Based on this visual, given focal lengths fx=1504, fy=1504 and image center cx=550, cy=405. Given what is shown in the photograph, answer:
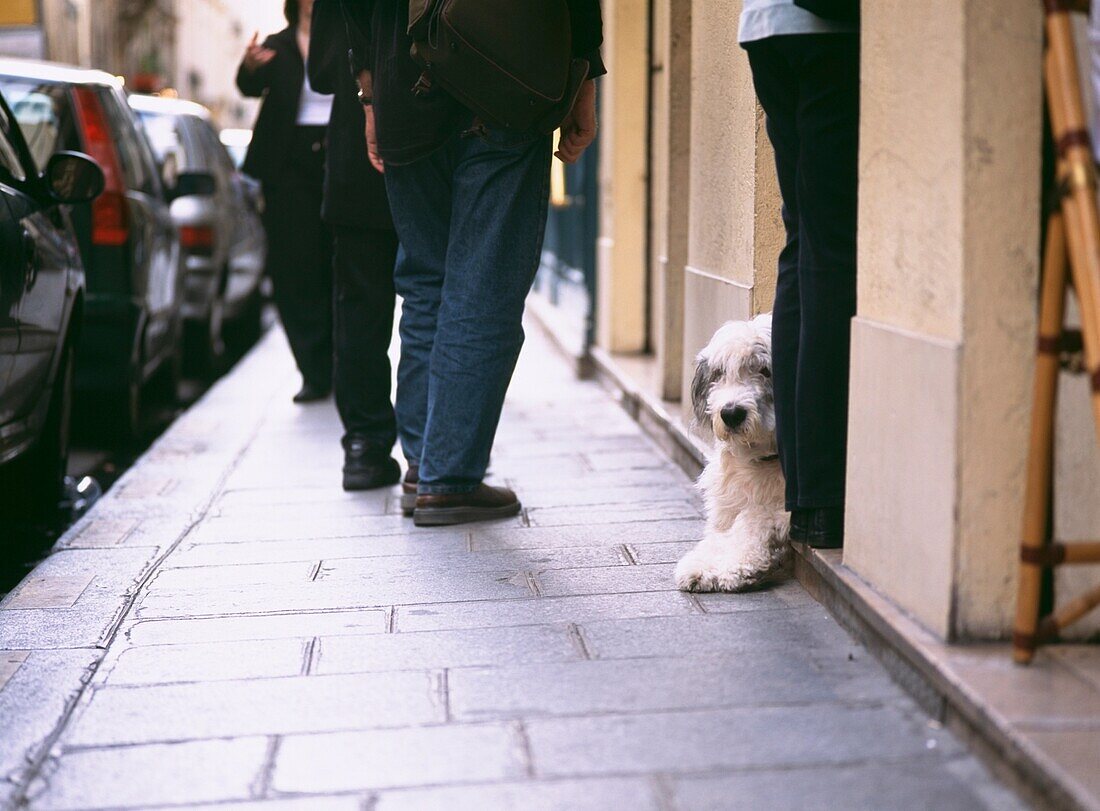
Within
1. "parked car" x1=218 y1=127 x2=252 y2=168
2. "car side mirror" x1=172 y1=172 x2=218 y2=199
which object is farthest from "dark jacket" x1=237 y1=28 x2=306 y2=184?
"parked car" x1=218 y1=127 x2=252 y2=168

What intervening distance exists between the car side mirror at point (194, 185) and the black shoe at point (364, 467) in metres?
3.32

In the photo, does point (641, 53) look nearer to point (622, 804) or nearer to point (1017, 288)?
point (1017, 288)

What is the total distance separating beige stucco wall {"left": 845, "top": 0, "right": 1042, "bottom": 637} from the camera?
2.79m

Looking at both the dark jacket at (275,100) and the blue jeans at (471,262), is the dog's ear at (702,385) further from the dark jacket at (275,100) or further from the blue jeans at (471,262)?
the dark jacket at (275,100)

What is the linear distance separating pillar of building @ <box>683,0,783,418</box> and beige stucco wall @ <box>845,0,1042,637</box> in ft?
4.76

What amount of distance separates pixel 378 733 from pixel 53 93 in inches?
212

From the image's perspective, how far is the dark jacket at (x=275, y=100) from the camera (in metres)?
7.29

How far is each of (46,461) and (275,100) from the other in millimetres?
2493

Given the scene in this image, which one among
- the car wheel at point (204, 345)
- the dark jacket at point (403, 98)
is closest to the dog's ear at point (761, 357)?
the dark jacket at point (403, 98)

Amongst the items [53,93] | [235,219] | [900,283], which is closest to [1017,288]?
[900,283]

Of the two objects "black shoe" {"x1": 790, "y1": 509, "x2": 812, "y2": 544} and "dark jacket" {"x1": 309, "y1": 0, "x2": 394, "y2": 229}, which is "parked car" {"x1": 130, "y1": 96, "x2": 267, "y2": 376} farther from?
"black shoe" {"x1": 790, "y1": 509, "x2": 812, "y2": 544}

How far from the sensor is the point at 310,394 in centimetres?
797

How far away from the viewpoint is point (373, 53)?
4723 millimetres

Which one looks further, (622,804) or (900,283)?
(900,283)
